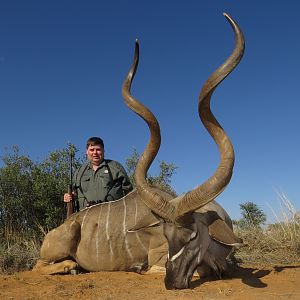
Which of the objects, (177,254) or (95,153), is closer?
(177,254)

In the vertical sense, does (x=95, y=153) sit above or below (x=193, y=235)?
above

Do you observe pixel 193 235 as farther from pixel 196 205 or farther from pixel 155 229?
pixel 155 229

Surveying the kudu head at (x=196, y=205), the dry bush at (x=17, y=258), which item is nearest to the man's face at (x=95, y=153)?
the dry bush at (x=17, y=258)

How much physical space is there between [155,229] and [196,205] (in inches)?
52.5

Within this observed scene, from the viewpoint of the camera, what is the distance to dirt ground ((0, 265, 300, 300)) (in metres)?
3.44

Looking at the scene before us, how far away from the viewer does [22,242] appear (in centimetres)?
748

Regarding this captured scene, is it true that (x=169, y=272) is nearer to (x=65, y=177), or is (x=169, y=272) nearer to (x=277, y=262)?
(x=277, y=262)

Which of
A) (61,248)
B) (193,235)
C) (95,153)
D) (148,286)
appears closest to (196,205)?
(193,235)

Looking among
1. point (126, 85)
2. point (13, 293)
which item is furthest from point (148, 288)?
point (126, 85)

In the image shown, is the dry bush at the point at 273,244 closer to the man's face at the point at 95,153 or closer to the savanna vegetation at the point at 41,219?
the savanna vegetation at the point at 41,219

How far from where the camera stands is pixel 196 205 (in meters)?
3.79

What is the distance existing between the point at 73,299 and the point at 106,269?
169 cm

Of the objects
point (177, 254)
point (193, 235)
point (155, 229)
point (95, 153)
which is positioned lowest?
point (177, 254)

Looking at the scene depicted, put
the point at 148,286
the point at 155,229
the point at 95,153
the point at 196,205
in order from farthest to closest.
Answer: the point at 95,153, the point at 155,229, the point at 148,286, the point at 196,205
